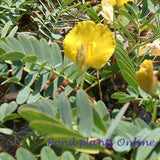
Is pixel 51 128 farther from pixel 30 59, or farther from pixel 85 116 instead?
pixel 30 59

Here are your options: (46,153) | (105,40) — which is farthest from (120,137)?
(105,40)

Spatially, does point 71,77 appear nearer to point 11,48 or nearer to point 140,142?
point 11,48

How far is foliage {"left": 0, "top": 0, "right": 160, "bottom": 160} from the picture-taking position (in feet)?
2.12

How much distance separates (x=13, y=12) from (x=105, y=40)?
1.86 feet

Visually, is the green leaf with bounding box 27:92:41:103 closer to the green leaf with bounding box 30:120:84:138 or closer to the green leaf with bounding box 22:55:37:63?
the green leaf with bounding box 22:55:37:63

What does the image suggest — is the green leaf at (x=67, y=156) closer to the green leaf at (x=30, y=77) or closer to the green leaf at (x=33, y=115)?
the green leaf at (x=33, y=115)

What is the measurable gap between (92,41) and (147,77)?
0.18 meters

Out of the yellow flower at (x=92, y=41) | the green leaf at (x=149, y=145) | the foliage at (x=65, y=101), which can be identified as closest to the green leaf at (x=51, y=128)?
the foliage at (x=65, y=101)

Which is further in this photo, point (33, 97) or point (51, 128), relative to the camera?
point (33, 97)

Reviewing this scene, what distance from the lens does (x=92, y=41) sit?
2.82 feet

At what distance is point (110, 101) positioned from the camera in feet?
3.50

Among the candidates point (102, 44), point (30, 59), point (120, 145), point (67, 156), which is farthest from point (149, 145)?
point (30, 59)

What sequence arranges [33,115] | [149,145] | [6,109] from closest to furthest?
[33,115], [149,145], [6,109]

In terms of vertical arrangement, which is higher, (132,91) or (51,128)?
(51,128)
